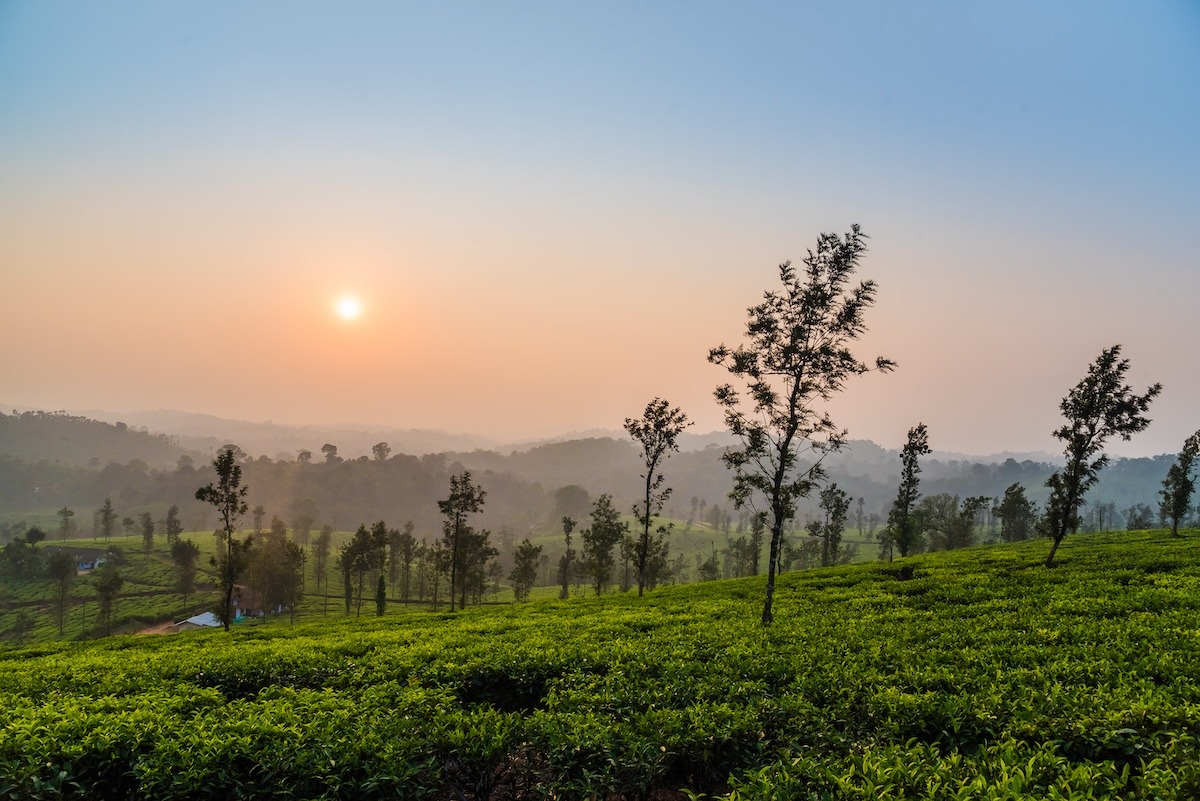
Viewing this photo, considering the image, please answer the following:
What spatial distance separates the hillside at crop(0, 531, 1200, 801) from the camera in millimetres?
7094

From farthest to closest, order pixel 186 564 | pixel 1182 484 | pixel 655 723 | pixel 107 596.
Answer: pixel 186 564 → pixel 107 596 → pixel 1182 484 → pixel 655 723

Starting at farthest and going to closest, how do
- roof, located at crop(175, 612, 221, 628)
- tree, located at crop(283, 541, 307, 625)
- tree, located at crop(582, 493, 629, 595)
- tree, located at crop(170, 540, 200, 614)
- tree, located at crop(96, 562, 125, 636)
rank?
tree, located at crop(170, 540, 200, 614)
roof, located at crop(175, 612, 221, 628)
tree, located at crop(283, 541, 307, 625)
tree, located at crop(96, 562, 125, 636)
tree, located at crop(582, 493, 629, 595)

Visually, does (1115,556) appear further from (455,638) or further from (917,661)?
(455,638)

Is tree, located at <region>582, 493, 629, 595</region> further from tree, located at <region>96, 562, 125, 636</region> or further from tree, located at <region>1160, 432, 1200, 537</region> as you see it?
tree, located at <region>96, 562, 125, 636</region>

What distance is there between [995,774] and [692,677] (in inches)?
240

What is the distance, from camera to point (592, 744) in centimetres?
804

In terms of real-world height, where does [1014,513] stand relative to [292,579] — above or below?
above

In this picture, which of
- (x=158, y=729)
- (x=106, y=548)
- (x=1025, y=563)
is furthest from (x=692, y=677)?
(x=106, y=548)

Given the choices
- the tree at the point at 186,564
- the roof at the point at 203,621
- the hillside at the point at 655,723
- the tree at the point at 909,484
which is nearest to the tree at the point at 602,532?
the tree at the point at 909,484

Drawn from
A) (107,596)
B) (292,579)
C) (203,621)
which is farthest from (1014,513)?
(107,596)

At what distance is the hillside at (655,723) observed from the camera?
23.3 ft

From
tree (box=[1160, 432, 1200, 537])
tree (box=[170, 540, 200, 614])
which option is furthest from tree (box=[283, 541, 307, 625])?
tree (box=[1160, 432, 1200, 537])

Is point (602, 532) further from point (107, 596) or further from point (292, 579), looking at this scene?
point (107, 596)

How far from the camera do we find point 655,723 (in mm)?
8859
